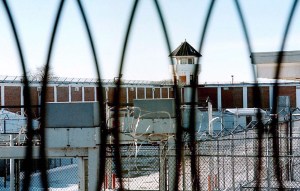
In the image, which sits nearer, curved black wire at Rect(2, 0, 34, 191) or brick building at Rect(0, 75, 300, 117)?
curved black wire at Rect(2, 0, 34, 191)

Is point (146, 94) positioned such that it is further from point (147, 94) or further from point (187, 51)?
point (187, 51)

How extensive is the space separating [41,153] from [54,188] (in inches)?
365

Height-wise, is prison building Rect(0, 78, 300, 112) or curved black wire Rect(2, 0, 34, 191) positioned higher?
prison building Rect(0, 78, 300, 112)

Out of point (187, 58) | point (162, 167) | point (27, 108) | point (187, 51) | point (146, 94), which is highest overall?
point (146, 94)

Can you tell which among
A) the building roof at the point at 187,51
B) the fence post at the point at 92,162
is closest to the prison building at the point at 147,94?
the fence post at the point at 92,162

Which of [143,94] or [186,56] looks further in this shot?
[143,94]

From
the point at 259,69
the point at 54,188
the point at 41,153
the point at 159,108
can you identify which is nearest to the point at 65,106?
the point at 259,69

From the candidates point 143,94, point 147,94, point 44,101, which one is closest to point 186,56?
point 44,101

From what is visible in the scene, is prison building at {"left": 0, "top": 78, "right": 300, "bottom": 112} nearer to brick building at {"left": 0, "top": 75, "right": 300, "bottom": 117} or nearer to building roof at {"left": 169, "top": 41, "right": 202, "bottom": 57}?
brick building at {"left": 0, "top": 75, "right": 300, "bottom": 117}

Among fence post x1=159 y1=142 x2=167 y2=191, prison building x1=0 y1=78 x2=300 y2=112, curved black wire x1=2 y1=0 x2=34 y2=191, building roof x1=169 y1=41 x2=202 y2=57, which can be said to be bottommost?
fence post x1=159 y1=142 x2=167 y2=191

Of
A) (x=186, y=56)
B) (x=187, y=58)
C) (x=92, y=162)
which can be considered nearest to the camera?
(x=186, y=56)

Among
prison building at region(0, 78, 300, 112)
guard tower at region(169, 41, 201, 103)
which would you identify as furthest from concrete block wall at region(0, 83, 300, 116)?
guard tower at region(169, 41, 201, 103)

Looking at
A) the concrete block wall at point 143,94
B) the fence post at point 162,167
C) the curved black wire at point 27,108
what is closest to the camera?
the curved black wire at point 27,108

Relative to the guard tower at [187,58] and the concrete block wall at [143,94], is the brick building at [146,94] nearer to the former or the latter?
the concrete block wall at [143,94]
